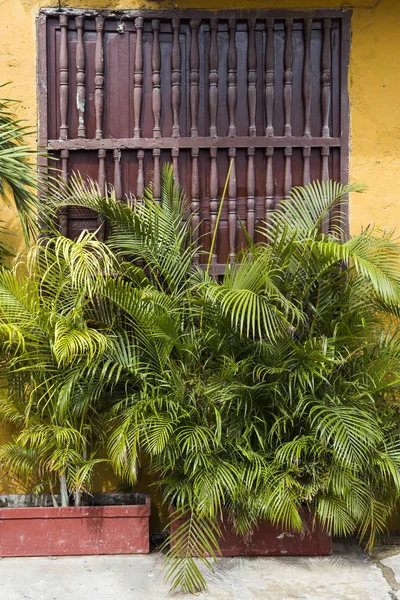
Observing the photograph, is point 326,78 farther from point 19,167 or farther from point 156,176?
point 19,167

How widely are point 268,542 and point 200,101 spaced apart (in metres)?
2.50

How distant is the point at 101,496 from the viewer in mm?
4090

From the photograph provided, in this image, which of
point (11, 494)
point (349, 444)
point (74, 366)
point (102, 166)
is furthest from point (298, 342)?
point (11, 494)

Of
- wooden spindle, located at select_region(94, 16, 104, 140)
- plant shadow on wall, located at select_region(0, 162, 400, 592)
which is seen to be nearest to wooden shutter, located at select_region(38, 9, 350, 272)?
wooden spindle, located at select_region(94, 16, 104, 140)

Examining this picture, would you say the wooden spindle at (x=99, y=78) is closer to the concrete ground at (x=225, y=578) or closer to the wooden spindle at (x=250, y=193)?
the wooden spindle at (x=250, y=193)

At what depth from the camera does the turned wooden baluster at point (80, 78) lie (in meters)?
4.24

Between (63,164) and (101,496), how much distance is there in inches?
74.6

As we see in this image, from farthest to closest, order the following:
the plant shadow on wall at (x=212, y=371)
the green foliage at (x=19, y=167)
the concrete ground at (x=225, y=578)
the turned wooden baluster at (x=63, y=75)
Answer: the turned wooden baluster at (x=63, y=75)
the green foliage at (x=19, y=167)
the plant shadow on wall at (x=212, y=371)
the concrete ground at (x=225, y=578)

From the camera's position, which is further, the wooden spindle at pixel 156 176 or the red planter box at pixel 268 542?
the wooden spindle at pixel 156 176

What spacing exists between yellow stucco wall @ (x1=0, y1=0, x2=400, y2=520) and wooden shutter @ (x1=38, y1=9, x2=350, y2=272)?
6 centimetres

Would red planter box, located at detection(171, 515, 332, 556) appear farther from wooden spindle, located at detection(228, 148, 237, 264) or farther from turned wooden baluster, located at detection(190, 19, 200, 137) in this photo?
turned wooden baluster, located at detection(190, 19, 200, 137)

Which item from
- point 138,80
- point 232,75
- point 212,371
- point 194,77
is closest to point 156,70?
point 138,80

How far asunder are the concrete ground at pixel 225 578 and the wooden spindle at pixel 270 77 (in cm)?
240

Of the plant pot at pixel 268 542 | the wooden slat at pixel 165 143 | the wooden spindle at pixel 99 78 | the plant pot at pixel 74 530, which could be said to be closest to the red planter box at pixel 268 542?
the plant pot at pixel 268 542
